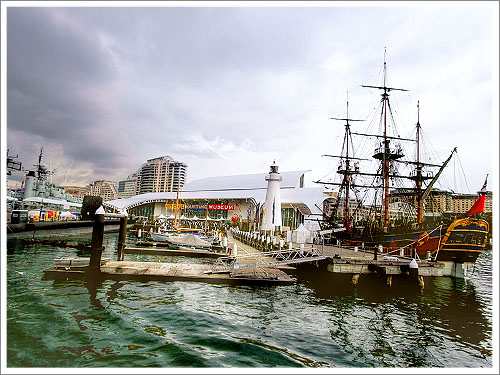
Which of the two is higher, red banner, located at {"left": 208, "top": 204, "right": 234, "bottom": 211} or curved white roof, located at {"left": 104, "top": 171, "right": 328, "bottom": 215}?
curved white roof, located at {"left": 104, "top": 171, "right": 328, "bottom": 215}

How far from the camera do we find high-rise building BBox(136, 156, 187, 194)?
162750 mm

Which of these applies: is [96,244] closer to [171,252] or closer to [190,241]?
[171,252]

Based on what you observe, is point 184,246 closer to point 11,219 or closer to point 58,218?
point 11,219

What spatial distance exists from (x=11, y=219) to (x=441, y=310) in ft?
146

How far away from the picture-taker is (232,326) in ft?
34.8

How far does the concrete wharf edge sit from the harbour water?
36cm

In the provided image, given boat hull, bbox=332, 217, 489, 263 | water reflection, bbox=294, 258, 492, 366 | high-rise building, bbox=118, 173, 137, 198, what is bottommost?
water reflection, bbox=294, 258, 492, 366

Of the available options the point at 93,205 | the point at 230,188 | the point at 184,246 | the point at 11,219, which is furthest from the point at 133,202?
the point at 184,246

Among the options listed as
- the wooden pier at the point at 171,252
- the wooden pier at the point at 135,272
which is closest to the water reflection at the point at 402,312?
the wooden pier at the point at 135,272

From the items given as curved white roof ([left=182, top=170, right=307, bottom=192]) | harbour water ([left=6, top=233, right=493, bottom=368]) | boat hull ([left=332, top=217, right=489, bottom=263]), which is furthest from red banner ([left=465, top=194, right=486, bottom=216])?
curved white roof ([left=182, top=170, right=307, bottom=192])

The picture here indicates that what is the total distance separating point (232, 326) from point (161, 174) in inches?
6393

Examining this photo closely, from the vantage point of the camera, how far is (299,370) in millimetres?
5832

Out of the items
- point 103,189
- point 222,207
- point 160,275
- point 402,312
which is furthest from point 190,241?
point 103,189

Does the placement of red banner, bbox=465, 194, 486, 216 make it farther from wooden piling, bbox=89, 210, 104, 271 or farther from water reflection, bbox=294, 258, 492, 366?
wooden piling, bbox=89, 210, 104, 271
